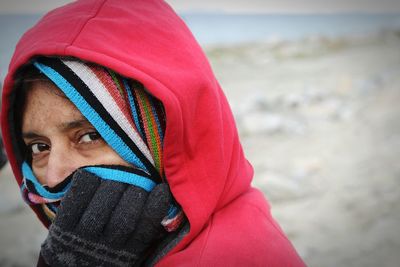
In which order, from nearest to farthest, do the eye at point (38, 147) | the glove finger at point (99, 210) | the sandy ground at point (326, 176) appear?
the glove finger at point (99, 210)
the eye at point (38, 147)
the sandy ground at point (326, 176)

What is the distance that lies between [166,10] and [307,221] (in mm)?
3342

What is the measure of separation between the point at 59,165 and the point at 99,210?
0.93 feet

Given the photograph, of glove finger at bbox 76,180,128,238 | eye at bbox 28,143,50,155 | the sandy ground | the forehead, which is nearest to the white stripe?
the forehead

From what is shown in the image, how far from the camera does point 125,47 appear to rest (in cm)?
120

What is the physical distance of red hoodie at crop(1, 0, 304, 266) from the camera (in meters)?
1.15

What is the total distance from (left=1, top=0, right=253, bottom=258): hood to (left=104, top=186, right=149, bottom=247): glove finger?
5.8 inches

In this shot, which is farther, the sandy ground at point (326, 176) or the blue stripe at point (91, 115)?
the sandy ground at point (326, 176)

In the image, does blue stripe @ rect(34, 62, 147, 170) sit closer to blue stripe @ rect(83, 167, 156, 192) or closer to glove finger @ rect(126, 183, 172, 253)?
blue stripe @ rect(83, 167, 156, 192)

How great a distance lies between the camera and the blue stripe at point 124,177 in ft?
3.93

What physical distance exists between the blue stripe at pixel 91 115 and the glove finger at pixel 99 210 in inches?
4.9

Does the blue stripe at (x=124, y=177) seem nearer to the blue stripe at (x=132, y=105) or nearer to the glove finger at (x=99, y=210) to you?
the glove finger at (x=99, y=210)

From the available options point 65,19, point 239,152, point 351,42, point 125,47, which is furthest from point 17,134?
point 351,42

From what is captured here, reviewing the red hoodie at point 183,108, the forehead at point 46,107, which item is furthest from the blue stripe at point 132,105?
the forehead at point 46,107

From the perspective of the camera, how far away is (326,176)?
4930 millimetres
